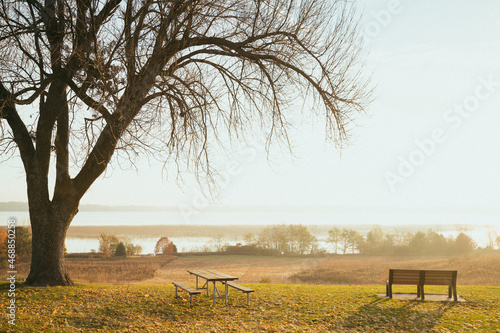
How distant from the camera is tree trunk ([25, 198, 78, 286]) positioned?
9.83 metres

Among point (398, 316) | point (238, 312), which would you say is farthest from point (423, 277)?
point (238, 312)

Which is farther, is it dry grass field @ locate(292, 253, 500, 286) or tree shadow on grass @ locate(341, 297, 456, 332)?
dry grass field @ locate(292, 253, 500, 286)

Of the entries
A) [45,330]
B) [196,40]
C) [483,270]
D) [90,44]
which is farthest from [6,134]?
[483,270]

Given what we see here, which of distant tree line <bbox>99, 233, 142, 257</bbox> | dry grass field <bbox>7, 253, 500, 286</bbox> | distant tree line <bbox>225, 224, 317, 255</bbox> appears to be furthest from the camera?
distant tree line <bbox>225, 224, 317, 255</bbox>

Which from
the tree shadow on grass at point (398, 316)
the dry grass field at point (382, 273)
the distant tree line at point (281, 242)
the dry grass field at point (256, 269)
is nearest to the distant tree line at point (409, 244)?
the distant tree line at point (281, 242)

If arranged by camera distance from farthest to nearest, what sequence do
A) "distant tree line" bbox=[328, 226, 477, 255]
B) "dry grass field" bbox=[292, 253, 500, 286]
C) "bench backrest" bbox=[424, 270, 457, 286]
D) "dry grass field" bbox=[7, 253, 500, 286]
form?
"distant tree line" bbox=[328, 226, 477, 255] < "dry grass field" bbox=[292, 253, 500, 286] < "dry grass field" bbox=[7, 253, 500, 286] < "bench backrest" bbox=[424, 270, 457, 286]

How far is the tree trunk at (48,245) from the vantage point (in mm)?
9828

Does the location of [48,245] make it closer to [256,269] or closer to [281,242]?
[256,269]

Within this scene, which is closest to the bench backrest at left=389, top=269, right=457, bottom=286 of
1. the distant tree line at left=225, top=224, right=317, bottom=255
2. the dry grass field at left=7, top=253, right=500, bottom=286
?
the dry grass field at left=7, top=253, right=500, bottom=286

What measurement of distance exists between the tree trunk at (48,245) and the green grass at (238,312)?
64 cm

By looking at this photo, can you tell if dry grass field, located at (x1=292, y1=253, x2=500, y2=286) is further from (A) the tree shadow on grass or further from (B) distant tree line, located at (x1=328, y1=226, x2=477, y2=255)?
(A) the tree shadow on grass

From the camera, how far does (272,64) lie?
32.5 feet

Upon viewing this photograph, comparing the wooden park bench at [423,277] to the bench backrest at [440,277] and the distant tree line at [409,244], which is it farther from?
the distant tree line at [409,244]

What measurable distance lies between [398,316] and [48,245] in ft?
27.2
